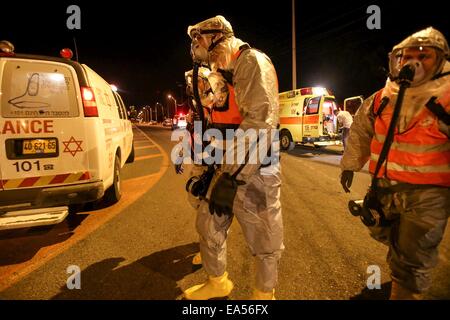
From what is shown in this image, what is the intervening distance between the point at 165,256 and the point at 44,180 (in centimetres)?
161

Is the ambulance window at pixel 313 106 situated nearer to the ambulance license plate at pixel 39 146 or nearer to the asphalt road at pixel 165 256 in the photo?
the asphalt road at pixel 165 256

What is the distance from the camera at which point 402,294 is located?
207 centimetres

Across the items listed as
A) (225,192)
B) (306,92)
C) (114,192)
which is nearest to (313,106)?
(306,92)

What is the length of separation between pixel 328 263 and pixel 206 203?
1419mm

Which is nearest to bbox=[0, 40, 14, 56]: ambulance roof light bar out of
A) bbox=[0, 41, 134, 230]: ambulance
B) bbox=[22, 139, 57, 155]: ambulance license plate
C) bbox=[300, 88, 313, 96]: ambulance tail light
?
bbox=[0, 41, 134, 230]: ambulance

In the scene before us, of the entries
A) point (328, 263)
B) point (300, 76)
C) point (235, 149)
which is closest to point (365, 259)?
point (328, 263)

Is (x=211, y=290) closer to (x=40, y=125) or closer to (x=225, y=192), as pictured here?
(x=225, y=192)

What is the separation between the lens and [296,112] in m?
11.8

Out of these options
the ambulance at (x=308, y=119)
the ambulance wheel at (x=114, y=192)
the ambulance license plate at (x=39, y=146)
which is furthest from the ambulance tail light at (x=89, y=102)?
the ambulance at (x=308, y=119)

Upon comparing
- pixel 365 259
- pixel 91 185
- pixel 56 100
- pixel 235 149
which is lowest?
pixel 365 259

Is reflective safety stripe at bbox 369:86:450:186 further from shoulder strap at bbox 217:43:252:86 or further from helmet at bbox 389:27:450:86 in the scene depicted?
shoulder strap at bbox 217:43:252:86

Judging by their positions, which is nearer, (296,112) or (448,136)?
(448,136)

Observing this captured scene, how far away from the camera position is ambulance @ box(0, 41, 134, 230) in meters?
3.18

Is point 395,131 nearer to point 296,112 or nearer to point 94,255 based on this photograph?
point 94,255
